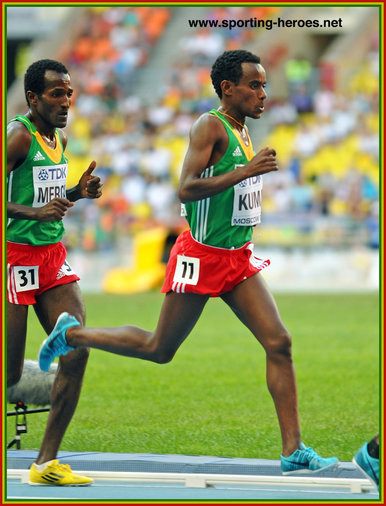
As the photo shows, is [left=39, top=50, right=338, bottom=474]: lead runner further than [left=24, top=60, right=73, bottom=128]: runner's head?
No

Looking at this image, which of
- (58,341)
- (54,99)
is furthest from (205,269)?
(54,99)

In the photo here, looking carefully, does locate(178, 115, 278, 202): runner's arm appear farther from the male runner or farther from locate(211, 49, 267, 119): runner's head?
the male runner

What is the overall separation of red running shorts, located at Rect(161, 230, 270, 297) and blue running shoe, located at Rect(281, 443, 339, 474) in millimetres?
1078

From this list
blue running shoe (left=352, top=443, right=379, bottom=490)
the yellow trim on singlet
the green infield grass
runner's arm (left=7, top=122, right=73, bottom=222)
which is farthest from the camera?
the green infield grass

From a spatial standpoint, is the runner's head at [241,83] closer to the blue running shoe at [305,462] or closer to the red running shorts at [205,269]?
the red running shorts at [205,269]

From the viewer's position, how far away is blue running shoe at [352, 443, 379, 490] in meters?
5.60

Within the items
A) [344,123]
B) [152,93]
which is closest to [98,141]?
[152,93]

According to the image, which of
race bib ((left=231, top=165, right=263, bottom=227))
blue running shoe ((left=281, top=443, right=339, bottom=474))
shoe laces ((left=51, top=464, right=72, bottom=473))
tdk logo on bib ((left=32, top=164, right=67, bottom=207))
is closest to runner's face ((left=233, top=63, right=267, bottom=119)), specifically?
race bib ((left=231, top=165, right=263, bottom=227))

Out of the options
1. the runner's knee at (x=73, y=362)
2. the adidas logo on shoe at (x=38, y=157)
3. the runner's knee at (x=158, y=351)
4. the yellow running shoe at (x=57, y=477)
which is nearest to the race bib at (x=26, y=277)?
the runner's knee at (x=73, y=362)

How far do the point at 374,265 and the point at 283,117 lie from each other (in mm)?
6707

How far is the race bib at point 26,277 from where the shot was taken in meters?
6.63

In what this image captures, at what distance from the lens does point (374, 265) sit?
23.2 metres

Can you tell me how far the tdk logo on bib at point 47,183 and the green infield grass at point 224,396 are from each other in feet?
6.84

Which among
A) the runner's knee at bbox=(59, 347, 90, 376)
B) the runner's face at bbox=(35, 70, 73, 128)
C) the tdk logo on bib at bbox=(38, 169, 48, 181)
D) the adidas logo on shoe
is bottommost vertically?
the runner's knee at bbox=(59, 347, 90, 376)
